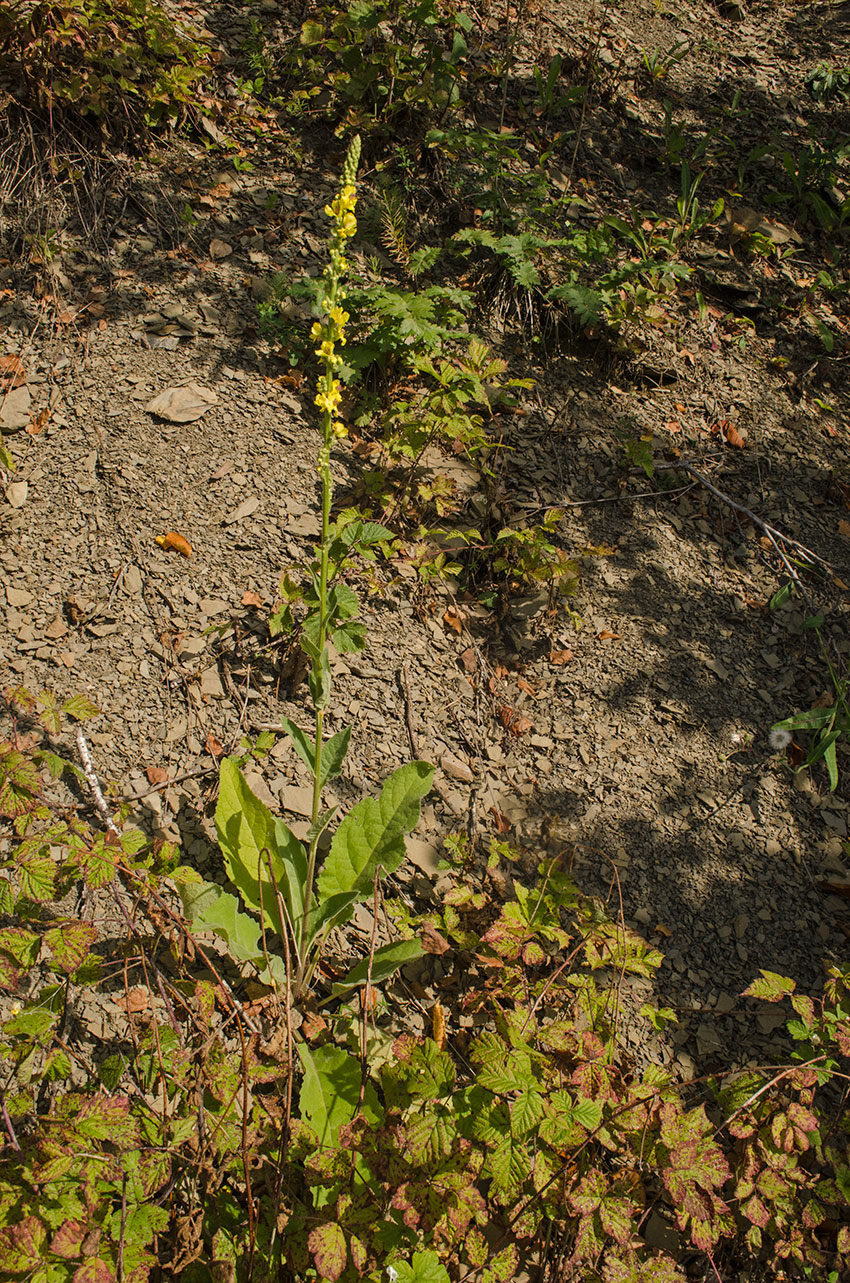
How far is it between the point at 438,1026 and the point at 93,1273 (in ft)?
3.86

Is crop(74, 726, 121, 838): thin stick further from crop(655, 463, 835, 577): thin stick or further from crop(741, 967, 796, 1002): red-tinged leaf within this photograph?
crop(655, 463, 835, 577): thin stick

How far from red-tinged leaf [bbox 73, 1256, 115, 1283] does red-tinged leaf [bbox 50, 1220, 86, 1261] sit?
4cm

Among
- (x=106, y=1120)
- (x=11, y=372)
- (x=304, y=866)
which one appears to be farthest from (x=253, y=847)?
(x=11, y=372)


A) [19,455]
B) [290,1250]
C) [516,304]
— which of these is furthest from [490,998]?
[516,304]

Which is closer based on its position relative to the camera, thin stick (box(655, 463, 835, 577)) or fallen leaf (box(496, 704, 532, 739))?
fallen leaf (box(496, 704, 532, 739))

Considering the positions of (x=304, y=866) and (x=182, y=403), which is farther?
(x=182, y=403)

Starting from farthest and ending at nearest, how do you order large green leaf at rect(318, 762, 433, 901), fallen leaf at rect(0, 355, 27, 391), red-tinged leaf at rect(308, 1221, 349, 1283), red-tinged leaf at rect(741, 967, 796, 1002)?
fallen leaf at rect(0, 355, 27, 391) → large green leaf at rect(318, 762, 433, 901) → red-tinged leaf at rect(741, 967, 796, 1002) → red-tinged leaf at rect(308, 1221, 349, 1283)

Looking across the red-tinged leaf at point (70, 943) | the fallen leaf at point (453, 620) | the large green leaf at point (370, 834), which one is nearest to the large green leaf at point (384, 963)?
the large green leaf at point (370, 834)

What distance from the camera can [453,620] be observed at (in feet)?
11.1

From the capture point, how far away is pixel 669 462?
4129 millimetres

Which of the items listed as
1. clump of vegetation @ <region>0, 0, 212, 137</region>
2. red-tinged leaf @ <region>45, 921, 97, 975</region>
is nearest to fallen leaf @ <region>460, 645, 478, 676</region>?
red-tinged leaf @ <region>45, 921, 97, 975</region>

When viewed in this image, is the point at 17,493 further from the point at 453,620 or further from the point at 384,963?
the point at 384,963

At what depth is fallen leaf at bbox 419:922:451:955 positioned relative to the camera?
234 centimetres

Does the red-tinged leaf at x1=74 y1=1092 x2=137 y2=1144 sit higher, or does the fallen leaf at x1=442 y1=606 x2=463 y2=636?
the red-tinged leaf at x1=74 y1=1092 x2=137 y2=1144
